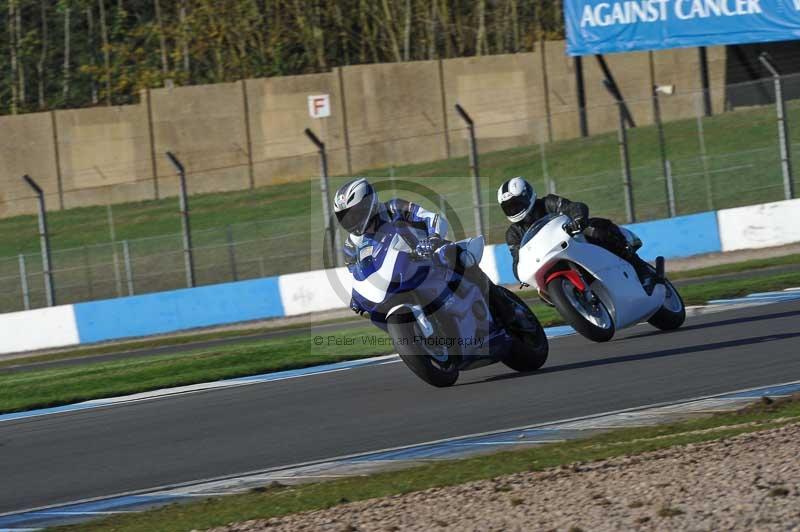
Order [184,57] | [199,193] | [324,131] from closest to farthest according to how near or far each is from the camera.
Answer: [199,193]
[324,131]
[184,57]

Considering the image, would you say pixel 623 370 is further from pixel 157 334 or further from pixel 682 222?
pixel 157 334

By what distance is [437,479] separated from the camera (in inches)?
254

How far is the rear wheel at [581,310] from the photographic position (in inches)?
392

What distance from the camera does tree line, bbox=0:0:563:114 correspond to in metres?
37.3

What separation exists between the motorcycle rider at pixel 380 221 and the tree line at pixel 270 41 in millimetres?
28679

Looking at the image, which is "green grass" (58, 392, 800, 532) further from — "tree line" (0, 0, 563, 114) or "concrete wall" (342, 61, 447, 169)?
"tree line" (0, 0, 563, 114)

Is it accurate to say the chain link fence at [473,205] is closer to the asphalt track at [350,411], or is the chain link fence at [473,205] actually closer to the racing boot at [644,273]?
the racing boot at [644,273]

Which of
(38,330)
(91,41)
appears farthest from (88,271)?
(91,41)

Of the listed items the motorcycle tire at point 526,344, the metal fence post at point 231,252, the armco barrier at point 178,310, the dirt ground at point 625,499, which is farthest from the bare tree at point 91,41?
the dirt ground at point 625,499

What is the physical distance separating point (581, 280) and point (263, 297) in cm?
1085

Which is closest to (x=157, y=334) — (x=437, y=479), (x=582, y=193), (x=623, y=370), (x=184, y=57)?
(x=582, y=193)

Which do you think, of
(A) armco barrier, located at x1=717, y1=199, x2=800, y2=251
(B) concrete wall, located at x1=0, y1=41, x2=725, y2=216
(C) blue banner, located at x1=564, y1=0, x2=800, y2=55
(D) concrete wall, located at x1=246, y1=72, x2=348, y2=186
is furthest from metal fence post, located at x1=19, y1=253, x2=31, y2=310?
(C) blue banner, located at x1=564, y1=0, x2=800, y2=55

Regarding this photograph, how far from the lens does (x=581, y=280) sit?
10.1 m

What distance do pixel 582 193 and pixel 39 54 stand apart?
22.9 meters
